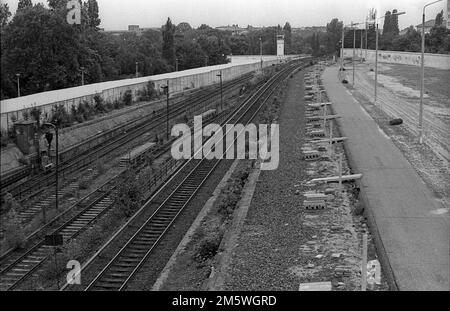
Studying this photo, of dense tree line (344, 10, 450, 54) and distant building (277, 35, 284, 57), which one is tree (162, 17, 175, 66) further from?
distant building (277, 35, 284, 57)

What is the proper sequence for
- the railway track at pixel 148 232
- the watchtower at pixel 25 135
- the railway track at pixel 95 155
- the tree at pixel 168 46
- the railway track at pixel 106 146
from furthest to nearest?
the tree at pixel 168 46, the watchtower at pixel 25 135, the railway track at pixel 106 146, the railway track at pixel 95 155, the railway track at pixel 148 232

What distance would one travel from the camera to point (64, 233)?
14617 millimetres

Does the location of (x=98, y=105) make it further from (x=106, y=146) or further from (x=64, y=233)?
(x=64, y=233)

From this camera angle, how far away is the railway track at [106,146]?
18.0 m

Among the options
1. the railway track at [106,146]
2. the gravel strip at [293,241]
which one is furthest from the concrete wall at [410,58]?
the gravel strip at [293,241]

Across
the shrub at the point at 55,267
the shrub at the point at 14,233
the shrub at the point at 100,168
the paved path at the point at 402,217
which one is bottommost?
the shrub at the point at 55,267

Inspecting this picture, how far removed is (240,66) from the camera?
242 feet

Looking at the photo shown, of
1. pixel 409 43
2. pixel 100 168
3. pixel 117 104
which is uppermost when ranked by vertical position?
pixel 409 43

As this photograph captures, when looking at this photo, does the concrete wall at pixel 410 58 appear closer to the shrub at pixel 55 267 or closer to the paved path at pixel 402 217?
the paved path at pixel 402 217

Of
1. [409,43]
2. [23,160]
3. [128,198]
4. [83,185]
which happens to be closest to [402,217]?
[128,198]

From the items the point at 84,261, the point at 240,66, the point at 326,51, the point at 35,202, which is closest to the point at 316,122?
the point at 35,202

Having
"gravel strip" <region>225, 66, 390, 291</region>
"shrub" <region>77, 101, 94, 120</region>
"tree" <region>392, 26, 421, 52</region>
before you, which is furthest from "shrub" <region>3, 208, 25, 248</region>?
"tree" <region>392, 26, 421, 52</region>

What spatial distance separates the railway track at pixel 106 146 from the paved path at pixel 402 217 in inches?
389

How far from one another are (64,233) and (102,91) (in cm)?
2225
